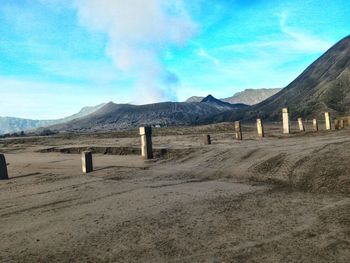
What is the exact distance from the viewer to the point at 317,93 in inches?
2849

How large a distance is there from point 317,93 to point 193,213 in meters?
69.9

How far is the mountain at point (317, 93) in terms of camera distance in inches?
2587

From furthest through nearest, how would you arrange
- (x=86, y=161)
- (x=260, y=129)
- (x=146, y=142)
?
(x=260, y=129) < (x=146, y=142) < (x=86, y=161)

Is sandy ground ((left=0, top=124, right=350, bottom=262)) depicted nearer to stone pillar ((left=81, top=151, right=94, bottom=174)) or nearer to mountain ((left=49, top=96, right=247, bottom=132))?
stone pillar ((left=81, top=151, right=94, bottom=174))

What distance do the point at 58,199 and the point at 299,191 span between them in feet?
18.8

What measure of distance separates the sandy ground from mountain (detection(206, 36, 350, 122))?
52.3 metres

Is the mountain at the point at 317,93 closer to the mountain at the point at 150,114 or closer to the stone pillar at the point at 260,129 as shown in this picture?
the mountain at the point at 150,114

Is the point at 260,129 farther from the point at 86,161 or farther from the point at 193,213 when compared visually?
the point at 193,213

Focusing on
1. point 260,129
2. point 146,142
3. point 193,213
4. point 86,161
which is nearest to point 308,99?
point 260,129

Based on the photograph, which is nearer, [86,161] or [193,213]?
[193,213]

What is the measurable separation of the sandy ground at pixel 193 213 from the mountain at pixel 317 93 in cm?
5234

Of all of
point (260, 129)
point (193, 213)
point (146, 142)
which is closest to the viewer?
point (193, 213)

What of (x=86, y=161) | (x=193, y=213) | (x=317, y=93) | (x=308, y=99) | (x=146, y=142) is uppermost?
(x=317, y=93)

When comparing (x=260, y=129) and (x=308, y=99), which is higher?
(x=308, y=99)
